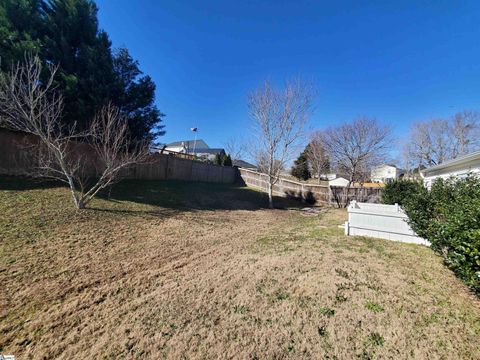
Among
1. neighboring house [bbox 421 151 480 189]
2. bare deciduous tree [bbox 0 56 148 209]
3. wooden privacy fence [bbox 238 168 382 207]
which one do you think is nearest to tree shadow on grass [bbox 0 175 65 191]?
bare deciduous tree [bbox 0 56 148 209]

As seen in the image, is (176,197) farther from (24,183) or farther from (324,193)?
(324,193)

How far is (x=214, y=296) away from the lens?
2812mm

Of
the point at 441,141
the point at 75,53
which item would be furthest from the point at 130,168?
the point at 441,141

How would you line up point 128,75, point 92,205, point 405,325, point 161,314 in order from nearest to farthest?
point 405,325
point 161,314
point 92,205
point 128,75

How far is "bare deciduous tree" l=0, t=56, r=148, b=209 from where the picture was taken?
5.62 metres

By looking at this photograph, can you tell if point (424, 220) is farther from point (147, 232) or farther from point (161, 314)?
point (147, 232)

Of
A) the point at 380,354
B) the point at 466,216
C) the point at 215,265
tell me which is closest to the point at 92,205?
the point at 215,265

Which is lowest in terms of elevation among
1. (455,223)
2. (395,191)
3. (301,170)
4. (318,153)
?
(455,223)

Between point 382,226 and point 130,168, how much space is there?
Result: 457 inches

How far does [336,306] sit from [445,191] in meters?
4.17

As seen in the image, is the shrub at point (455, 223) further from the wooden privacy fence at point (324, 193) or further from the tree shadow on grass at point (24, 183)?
the tree shadow on grass at point (24, 183)

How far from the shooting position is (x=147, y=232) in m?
5.50

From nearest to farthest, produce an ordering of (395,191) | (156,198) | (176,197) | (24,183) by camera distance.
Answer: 1. (24,183)
2. (156,198)
3. (395,191)
4. (176,197)

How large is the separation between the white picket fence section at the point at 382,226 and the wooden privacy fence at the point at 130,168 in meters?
9.57
